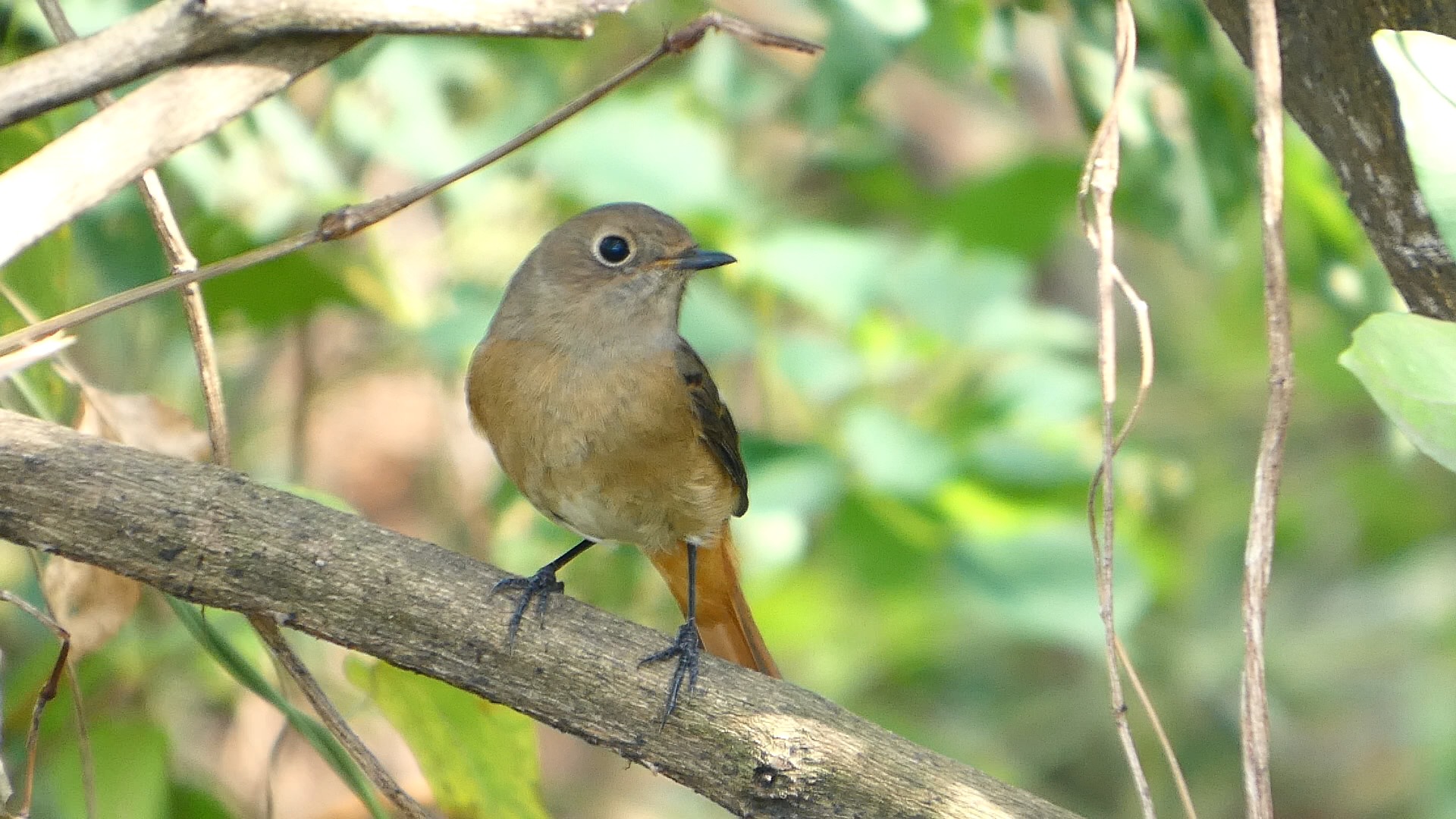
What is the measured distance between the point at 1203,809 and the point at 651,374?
401cm

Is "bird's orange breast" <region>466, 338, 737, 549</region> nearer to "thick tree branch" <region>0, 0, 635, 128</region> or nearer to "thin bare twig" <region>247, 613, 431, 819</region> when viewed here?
"thin bare twig" <region>247, 613, 431, 819</region>

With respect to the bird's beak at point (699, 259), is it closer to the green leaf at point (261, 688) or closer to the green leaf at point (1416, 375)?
the green leaf at point (261, 688)

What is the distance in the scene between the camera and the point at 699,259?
3514 millimetres

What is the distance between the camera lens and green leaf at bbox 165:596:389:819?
220 centimetres

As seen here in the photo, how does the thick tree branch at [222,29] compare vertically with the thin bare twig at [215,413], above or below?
above

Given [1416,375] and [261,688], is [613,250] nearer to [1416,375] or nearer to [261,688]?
[261,688]

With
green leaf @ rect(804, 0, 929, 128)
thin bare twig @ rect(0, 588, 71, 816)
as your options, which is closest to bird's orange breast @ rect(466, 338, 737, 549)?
green leaf @ rect(804, 0, 929, 128)

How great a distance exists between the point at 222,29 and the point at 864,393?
270cm

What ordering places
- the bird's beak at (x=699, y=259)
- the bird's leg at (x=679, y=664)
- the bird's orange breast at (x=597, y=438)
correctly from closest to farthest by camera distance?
the bird's leg at (x=679, y=664) < the bird's orange breast at (x=597, y=438) < the bird's beak at (x=699, y=259)

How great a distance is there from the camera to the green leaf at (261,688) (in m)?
2.20

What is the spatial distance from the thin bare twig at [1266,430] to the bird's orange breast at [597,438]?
5.49ft

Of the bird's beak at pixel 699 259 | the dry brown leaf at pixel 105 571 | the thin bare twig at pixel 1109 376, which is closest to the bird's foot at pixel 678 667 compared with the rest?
the thin bare twig at pixel 1109 376

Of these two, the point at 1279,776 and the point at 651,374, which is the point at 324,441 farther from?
the point at 1279,776

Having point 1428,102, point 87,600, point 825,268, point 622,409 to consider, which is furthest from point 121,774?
point 1428,102
